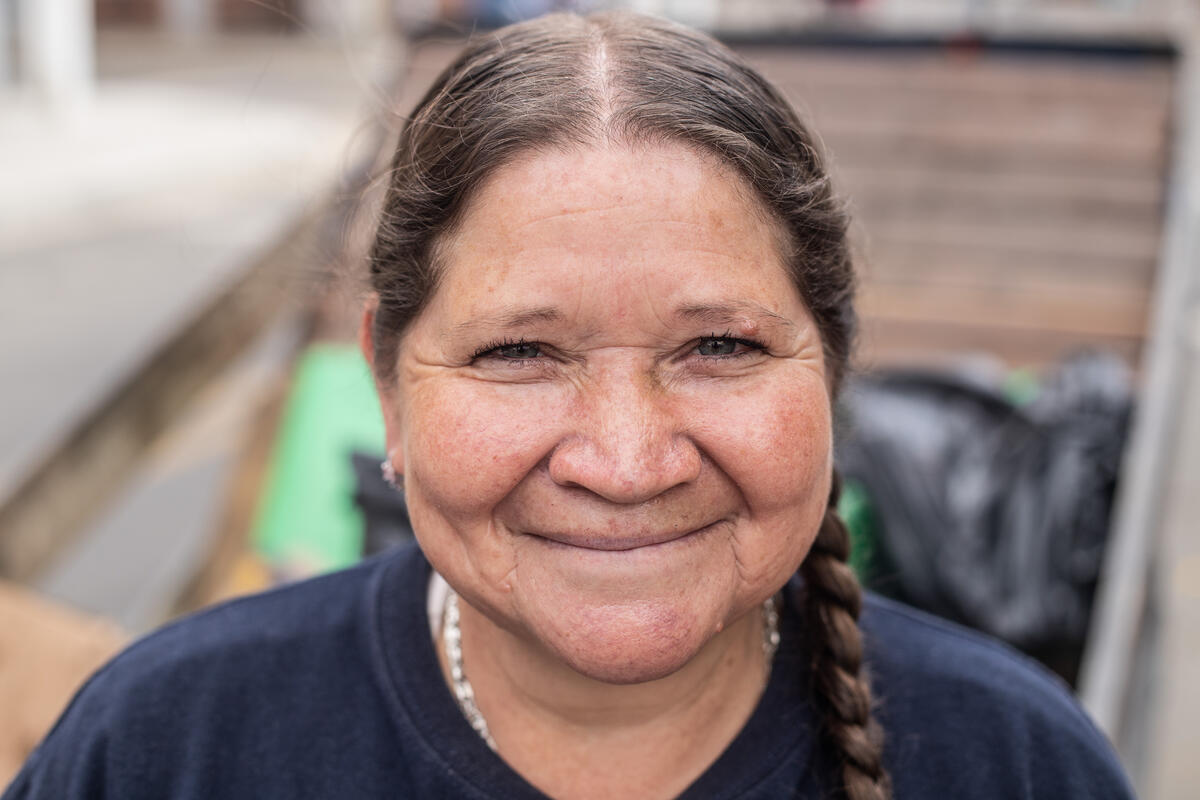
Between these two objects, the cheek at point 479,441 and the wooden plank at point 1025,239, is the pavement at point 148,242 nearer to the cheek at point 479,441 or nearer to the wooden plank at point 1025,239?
the cheek at point 479,441

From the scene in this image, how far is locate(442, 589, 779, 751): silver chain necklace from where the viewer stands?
1.23 meters

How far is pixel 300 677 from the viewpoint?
1.25m

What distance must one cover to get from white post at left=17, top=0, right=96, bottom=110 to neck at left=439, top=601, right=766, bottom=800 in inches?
405

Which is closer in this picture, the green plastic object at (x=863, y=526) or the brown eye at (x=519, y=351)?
the brown eye at (x=519, y=351)

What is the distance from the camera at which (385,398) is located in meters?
1.23

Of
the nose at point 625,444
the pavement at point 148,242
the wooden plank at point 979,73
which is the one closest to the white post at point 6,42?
the pavement at point 148,242

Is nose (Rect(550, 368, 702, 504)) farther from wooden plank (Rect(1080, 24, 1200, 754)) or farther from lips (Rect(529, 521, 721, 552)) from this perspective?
wooden plank (Rect(1080, 24, 1200, 754))

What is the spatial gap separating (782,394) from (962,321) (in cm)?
320

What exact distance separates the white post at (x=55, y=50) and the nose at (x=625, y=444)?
10394 millimetres

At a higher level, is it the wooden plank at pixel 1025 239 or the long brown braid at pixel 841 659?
the long brown braid at pixel 841 659

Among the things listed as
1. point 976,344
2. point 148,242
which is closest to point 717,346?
point 976,344

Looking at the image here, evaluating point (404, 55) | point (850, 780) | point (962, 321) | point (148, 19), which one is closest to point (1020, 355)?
point (962, 321)

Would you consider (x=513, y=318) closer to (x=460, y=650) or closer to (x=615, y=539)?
(x=615, y=539)

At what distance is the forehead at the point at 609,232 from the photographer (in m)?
1.00
